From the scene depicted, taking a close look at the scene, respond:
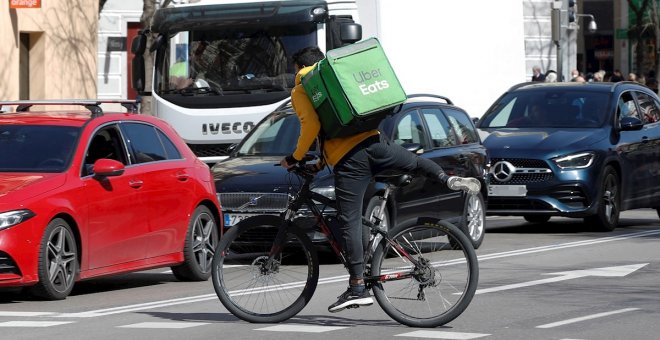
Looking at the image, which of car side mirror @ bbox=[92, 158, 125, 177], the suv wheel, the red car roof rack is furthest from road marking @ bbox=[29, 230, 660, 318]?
the red car roof rack

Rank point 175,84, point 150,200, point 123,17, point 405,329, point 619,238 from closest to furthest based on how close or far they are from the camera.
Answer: point 405,329 < point 150,200 < point 619,238 < point 175,84 < point 123,17

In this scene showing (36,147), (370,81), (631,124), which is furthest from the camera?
(631,124)

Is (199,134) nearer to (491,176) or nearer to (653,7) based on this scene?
(491,176)

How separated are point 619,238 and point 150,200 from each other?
268 inches

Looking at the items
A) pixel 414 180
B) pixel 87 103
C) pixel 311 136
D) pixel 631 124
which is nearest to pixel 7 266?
pixel 87 103

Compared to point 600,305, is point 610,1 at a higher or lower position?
higher

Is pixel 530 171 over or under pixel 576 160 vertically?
under

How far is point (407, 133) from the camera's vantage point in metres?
16.4

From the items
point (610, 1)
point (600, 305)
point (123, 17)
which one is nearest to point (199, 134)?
point (600, 305)

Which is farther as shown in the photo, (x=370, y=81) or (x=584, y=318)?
(x=584, y=318)

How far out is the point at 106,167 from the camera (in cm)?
1242

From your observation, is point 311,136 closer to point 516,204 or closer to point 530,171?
point 530,171

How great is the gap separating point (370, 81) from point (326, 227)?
1.00 meters

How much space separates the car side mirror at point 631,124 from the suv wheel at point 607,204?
0.57 meters
